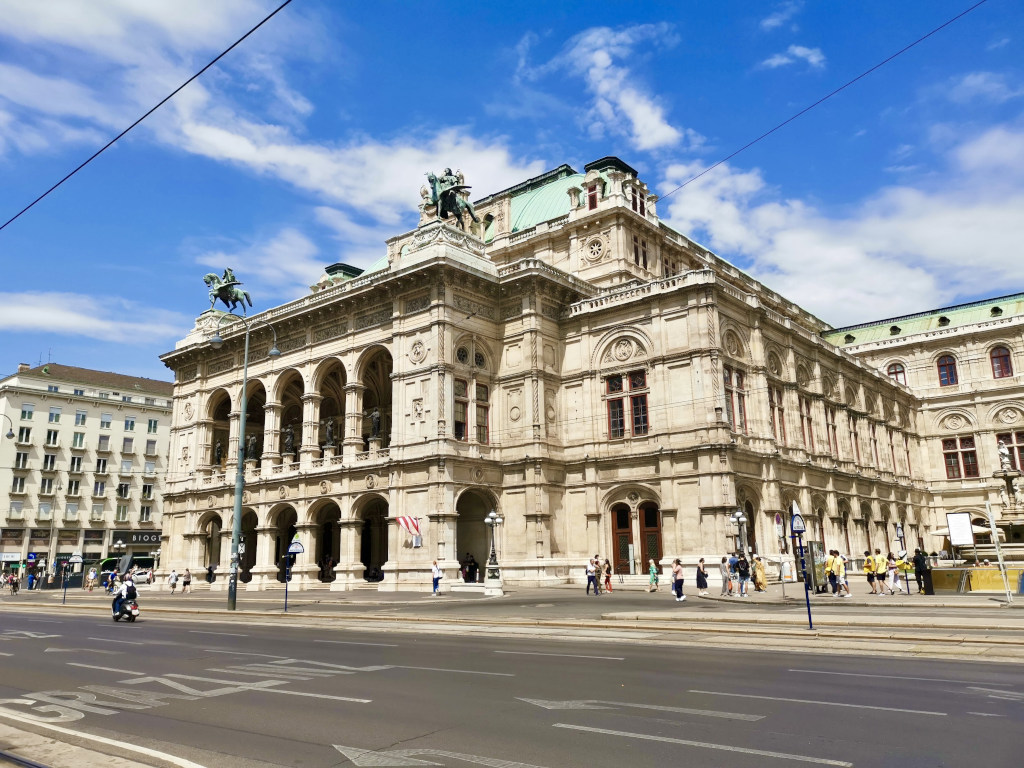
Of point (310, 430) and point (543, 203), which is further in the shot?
point (543, 203)

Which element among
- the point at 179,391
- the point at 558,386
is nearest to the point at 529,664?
the point at 558,386

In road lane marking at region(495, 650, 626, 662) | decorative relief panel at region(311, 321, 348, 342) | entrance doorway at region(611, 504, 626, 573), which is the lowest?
road lane marking at region(495, 650, 626, 662)

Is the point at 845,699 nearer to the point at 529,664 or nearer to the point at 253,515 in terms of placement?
the point at 529,664

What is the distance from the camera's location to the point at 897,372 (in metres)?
73.3

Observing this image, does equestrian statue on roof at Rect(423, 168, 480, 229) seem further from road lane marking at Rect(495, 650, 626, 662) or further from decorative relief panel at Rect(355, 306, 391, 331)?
road lane marking at Rect(495, 650, 626, 662)

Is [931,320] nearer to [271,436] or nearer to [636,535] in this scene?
[636,535]

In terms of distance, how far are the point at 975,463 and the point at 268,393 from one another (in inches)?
2322

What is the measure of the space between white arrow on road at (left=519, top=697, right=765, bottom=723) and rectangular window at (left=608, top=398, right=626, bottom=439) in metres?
33.5

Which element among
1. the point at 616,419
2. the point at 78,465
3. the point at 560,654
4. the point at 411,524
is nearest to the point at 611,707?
the point at 560,654

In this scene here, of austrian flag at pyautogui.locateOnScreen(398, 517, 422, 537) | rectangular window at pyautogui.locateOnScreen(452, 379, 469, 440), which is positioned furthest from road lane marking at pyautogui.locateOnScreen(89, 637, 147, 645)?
rectangular window at pyautogui.locateOnScreen(452, 379, 469, 440)

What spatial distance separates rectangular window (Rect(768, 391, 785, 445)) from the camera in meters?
45.2

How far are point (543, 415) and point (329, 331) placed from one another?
49.6ft

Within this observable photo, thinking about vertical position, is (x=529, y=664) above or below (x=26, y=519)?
below

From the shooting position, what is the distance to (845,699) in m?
9.93
